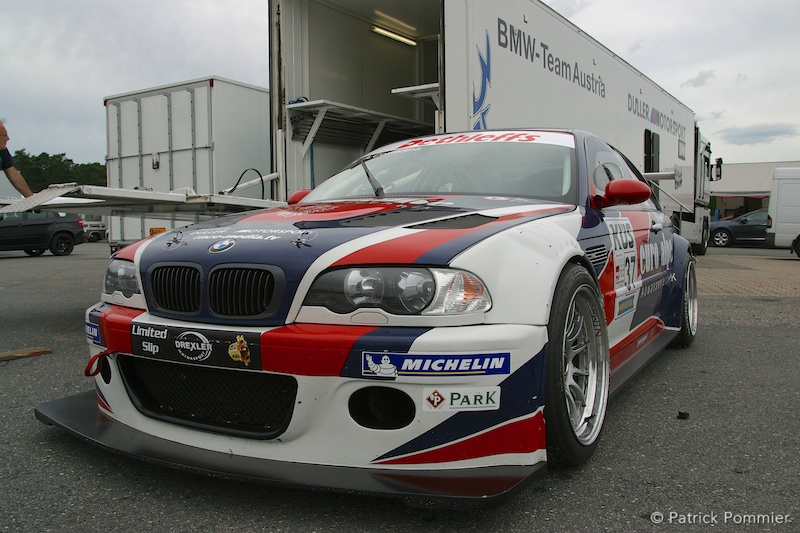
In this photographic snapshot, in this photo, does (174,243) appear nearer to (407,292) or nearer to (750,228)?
(407,292)

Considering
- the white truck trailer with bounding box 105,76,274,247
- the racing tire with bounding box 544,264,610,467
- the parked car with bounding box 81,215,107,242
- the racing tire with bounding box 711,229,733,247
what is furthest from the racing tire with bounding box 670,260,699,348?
the parked car with bounding box 81,215,107,242

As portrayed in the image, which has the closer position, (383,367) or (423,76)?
(383,367)

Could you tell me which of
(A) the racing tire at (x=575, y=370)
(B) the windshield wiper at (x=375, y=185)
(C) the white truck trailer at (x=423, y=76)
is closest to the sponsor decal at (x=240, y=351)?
(A) the racing tire at (x=575, y=370)

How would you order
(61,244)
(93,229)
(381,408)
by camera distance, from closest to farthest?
(381,408) → (61,244) → (93,229)

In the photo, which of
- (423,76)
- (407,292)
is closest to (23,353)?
(407,292)

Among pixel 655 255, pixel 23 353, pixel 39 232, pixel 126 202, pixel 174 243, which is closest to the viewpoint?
pixel 174 243

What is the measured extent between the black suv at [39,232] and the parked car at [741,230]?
2037 centimetres

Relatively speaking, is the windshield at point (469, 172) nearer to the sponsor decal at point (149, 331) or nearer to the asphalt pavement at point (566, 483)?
the asphalt pavement at point (566, 483)

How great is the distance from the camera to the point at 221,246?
230cm

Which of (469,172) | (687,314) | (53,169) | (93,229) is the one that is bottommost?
(687,314)

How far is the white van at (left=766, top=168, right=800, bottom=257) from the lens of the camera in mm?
16391

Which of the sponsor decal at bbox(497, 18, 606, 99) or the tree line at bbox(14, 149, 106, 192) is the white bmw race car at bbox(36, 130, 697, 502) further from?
the tree line at bbox(14, 149, 106, 192)

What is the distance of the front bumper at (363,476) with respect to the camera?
6.14 feet

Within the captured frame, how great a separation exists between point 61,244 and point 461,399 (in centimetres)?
1889
